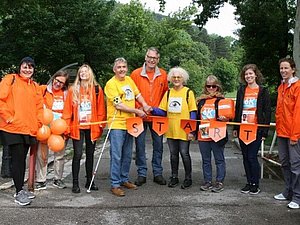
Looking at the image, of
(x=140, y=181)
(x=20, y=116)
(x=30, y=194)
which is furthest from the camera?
(x=140, y=181)

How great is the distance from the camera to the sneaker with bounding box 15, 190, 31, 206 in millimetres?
6038

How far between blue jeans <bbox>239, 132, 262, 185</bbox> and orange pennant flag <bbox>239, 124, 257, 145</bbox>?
66mm

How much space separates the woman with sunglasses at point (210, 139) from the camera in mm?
6973

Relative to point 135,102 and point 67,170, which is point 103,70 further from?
point 135,102

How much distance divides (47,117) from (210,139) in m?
2.54

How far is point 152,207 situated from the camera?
19.6ft

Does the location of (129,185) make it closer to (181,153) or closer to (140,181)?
(140,181)

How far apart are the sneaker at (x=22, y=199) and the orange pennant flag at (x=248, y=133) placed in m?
3.24

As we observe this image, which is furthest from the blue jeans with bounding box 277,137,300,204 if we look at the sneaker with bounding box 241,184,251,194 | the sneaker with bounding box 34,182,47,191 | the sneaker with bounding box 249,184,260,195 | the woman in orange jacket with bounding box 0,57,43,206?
the sneaker with bounding box 34,182,47,191

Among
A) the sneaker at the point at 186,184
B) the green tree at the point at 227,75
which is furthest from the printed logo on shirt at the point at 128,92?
the green tree at the point at 227,75

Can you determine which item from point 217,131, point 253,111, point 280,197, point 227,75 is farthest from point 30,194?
point 227,75

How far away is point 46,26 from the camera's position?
1683 centimetres

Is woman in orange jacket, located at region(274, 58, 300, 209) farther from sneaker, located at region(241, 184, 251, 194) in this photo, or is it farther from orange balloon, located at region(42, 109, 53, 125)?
orange balloon, located at region(42, 109, 53, 125)

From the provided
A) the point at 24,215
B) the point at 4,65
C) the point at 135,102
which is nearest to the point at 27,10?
the point at 4,65
